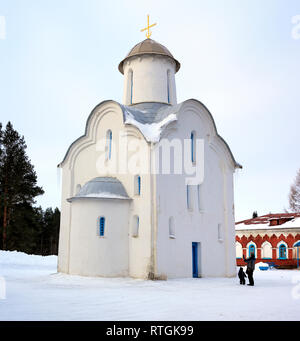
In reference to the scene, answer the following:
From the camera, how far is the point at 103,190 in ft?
53.2

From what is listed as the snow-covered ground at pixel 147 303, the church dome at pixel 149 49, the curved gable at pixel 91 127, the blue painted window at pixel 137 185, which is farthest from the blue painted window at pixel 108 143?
the snow-covered ground at pixel 147 303

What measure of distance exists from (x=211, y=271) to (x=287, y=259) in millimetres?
14575

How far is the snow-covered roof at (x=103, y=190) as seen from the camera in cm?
1605

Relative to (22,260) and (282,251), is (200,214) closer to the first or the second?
(22,260)

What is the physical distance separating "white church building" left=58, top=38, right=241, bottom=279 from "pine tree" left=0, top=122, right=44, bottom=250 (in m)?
15.2

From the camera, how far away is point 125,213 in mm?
16297

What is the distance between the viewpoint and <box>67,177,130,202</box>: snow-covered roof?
1605 cm

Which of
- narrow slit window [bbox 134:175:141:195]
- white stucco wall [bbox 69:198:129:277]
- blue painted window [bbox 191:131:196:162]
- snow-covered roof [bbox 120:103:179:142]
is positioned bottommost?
white stucco wall [bbox 69:198:129:277]

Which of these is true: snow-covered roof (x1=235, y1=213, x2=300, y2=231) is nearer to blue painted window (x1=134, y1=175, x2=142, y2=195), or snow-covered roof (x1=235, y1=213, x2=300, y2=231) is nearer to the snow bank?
the snow bank

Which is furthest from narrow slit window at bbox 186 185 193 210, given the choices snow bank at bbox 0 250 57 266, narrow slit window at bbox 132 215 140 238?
snow bank at bbox 0 250 57 266
